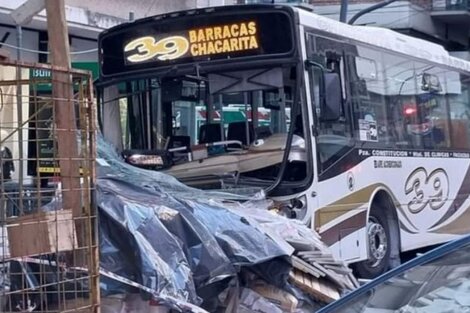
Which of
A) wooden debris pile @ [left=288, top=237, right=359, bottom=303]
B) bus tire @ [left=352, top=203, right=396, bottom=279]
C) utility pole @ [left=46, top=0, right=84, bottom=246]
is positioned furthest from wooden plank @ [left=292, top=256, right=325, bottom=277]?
bus tire @ [left=352, top=203, right=396, bottom=279]

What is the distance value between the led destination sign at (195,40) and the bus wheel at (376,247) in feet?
8.56

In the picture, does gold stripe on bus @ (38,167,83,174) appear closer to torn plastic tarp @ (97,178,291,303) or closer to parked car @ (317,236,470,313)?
torn plastic tarp @ (97,178,291,303)

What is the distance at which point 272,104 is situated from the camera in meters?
9.86

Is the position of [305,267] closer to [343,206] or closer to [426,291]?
[343,206]

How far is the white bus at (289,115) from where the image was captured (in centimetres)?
962

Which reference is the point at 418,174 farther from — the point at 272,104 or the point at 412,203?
the point at 272,104

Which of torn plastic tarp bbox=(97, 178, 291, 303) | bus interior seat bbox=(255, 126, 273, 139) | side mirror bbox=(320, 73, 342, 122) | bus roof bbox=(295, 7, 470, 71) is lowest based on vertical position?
torn plastic tarp bbox=(97, 178, 291, 303)

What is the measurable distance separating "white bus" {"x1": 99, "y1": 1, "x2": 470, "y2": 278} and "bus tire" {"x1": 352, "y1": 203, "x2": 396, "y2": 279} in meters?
0.02

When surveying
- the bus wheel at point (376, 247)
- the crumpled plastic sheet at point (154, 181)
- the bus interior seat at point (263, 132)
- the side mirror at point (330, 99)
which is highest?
the side mirror at point (330, 99)

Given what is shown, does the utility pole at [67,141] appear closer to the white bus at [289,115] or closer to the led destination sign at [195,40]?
the white bus at [289,115]

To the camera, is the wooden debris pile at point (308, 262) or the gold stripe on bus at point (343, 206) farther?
the gold stripe on bus at point (343, 206)

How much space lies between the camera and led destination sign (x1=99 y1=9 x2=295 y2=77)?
31.8 feet

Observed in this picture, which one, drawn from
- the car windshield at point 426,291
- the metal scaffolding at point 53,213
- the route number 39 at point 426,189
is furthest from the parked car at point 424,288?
the route number 39 at point 426,189

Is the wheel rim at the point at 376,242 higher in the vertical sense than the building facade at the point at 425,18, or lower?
lower
